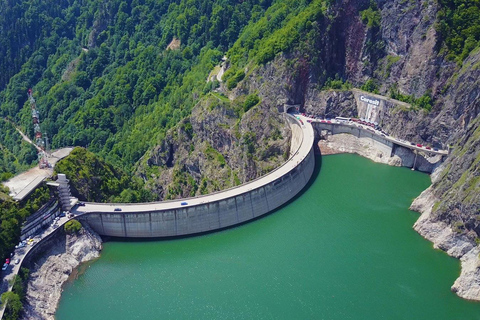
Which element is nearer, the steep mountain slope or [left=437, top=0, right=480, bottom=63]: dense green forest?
the steep mountain slope

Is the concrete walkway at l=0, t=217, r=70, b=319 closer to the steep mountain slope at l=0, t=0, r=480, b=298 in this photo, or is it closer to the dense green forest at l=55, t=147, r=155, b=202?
the dense green forest at l=55, t=147, r=155, b=202

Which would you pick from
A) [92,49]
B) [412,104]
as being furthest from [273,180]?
[92,49]

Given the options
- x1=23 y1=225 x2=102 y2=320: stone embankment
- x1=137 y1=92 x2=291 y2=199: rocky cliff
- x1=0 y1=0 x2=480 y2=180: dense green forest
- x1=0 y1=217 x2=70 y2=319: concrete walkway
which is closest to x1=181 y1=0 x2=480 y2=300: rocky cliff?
x1=0 y1=0 x2=480 y2=180: dense green forest

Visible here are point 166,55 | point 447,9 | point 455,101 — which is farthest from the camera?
point 166,55

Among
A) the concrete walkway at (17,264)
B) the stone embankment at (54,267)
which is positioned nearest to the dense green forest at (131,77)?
the stone embankment at (54,267)

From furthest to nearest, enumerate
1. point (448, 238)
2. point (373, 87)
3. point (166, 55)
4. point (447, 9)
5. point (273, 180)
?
point (166, 55) → point (373, 87) → point (447, 9) → point (273, 180) → point (448, 238)

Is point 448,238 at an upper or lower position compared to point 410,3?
lower

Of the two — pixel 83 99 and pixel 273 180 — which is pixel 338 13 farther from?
pixel 83 99
